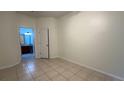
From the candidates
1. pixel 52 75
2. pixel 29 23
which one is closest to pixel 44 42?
pixel 29 23

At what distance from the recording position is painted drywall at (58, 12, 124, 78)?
274 centimetres

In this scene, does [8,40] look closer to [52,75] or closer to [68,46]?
[52,75]

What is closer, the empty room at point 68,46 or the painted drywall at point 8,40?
the empty room at point 68,46

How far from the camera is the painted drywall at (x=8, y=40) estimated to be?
378cm

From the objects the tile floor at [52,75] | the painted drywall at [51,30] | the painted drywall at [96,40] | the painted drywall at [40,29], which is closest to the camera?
the painted drywall at [96,40]

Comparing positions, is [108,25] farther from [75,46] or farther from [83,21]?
[75,46]

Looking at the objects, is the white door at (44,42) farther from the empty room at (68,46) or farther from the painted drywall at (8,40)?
the painted drywall at (8,40)

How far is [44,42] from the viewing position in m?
5.62

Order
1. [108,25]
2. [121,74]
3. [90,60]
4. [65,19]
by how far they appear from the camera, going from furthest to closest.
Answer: [65,19]
[90,60]
[108,25]
[121,74]

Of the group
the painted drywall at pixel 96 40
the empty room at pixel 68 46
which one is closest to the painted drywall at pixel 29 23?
the empty room at pixel 68 46
